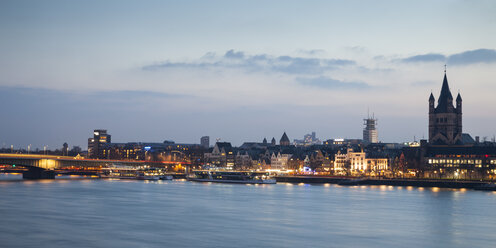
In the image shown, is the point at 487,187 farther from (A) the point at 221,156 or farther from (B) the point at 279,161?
(A) the point at 221,156

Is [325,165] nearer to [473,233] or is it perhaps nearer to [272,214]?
[272,214]

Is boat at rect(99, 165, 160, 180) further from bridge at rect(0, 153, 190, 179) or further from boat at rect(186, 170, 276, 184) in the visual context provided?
bridge at rect(0, 153, 190, 179)

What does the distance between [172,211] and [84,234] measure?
1674 centimetres

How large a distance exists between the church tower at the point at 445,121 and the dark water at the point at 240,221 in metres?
75.2

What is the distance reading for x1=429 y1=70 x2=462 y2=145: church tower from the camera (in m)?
152

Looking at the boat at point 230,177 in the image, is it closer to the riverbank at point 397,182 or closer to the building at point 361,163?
the riverbank at point 397,182

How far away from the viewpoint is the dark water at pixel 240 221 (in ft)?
143

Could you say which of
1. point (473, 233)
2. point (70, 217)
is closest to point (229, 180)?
point (70, 217)

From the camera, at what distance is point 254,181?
122125 millimetres

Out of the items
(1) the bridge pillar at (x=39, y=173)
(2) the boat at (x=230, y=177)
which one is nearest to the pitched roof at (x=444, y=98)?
(2) the boat at (x=230, y=177)

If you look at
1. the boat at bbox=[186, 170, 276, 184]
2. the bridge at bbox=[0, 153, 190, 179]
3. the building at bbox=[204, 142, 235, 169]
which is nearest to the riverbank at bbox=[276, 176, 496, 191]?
the boat at bbox=[186, 170, 276, 184]

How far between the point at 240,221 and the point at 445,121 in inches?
4320

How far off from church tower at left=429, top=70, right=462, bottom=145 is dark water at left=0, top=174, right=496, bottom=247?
75.2 metres

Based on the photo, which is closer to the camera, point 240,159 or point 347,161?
point 347,161
